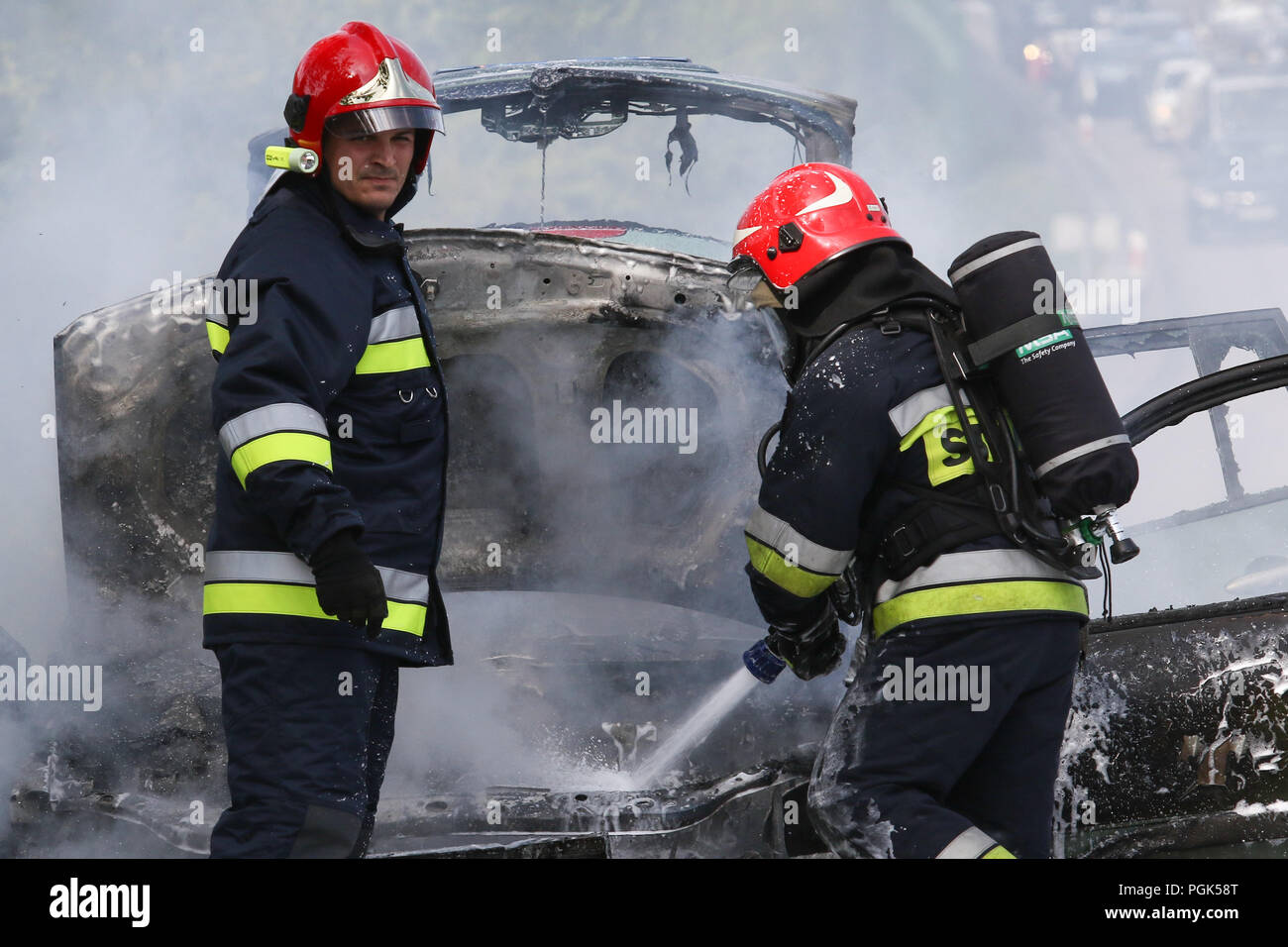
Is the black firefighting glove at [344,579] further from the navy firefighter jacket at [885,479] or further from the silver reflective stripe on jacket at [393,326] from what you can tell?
the navy firefighter jacket at [885,479]

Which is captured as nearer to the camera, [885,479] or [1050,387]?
[1050,387]

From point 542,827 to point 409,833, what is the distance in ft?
0.99

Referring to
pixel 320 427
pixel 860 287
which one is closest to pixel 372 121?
pixel 320 427

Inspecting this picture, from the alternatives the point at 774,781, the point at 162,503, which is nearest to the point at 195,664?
the point at 162,503

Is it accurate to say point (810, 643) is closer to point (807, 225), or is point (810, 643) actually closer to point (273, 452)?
point (807, 225)

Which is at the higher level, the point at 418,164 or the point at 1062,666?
the point at 418,164

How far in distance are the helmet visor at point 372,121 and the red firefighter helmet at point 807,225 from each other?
0.70m

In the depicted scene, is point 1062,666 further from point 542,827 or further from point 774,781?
point 542,827

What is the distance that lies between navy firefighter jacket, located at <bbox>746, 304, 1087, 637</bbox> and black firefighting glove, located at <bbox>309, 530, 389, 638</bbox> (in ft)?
2.41

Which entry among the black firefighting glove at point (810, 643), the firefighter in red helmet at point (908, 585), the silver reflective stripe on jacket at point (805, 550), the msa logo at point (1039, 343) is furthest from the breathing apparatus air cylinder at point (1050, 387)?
the black firefighting glove at point (810, 643)

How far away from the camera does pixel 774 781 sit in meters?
2.79

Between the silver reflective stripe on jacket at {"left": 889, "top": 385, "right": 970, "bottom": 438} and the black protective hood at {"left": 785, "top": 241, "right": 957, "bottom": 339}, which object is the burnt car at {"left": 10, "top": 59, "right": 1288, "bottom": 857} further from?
the silver reflective stripe on jacket at {"left": 889, "top": 385, "right": 970, "bottom": 438}

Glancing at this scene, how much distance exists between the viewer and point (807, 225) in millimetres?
2486
